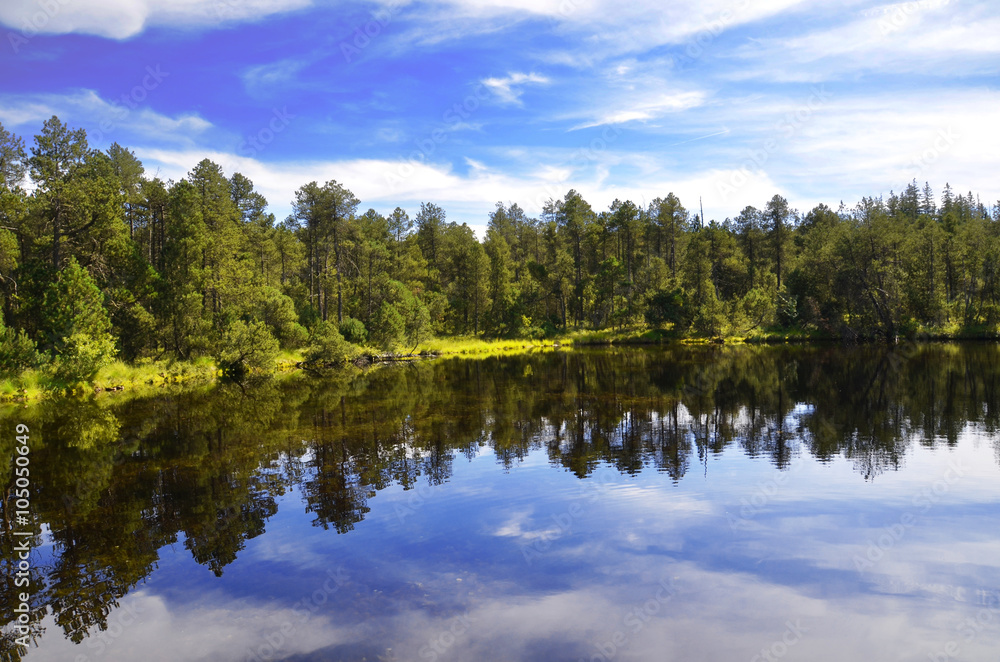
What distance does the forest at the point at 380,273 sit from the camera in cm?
3334

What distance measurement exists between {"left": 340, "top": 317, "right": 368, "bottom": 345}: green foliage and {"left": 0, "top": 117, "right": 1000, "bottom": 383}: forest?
6.9 inches

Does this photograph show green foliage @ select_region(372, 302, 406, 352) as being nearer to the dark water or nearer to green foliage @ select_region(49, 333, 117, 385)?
green foliage @ select_region(49, 333, 117, 385)

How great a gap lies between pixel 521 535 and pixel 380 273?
174ft

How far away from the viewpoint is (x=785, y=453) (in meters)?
17.3

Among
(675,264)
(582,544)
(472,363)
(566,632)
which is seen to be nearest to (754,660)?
(566,632)

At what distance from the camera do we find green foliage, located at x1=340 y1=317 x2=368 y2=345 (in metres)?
54.9

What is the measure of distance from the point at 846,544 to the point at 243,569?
11.2 metres

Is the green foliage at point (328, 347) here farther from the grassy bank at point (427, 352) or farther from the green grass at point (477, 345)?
the green grass at point (477, 345)

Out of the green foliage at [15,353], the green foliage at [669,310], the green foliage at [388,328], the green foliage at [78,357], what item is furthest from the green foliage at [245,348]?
the green foliage at [669,310]

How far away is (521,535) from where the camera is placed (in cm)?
1159

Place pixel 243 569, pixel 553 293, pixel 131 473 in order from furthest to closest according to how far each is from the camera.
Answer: pixel 553 293, pixel 131 473, pixel 243 569

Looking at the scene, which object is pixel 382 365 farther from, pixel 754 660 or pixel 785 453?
pixel 754 660

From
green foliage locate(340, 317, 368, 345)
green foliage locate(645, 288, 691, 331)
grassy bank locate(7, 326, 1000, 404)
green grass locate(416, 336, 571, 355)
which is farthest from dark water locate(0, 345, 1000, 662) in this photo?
green foliage locate(645, 288, 691, 331)

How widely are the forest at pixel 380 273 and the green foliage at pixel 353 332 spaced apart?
0.58 feet
